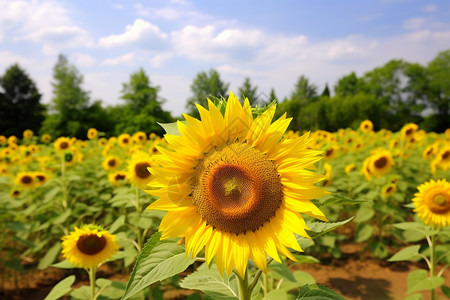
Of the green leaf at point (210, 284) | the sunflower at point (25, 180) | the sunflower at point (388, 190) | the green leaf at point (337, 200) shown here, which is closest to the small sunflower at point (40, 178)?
the sunflower at point (25, 180)

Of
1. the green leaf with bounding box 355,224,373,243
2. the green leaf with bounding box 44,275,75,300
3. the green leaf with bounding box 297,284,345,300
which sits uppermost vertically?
the green leaf with bounding box 297,284,345,300

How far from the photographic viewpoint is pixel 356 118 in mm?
37719

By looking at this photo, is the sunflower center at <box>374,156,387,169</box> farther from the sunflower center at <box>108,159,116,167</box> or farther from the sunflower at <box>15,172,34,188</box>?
the sunflower at <box>15,172,34,188</box>

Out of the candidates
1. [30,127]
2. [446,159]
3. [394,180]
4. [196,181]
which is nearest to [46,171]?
[196,181]

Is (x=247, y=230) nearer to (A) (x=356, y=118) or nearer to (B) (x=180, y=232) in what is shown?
(B) (x=180, y=232)

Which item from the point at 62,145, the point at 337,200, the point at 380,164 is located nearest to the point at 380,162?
the point at 380,164

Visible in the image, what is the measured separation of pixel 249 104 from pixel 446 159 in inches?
244

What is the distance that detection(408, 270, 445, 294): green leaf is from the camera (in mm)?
2912

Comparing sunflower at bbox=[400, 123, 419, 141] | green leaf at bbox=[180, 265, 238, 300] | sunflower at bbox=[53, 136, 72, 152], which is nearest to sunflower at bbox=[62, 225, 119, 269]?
green leaf at bbox=[180, 265, 238, 300]

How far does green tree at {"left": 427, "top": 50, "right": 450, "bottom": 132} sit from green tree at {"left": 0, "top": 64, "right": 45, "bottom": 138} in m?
48.0

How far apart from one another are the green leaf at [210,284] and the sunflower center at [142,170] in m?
2.30

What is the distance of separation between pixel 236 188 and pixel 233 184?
0.02 meters

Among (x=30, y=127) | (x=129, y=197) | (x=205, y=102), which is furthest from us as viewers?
(x=30, y=127)

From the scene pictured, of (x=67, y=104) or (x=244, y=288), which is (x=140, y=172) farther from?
(x=67, y=104)
